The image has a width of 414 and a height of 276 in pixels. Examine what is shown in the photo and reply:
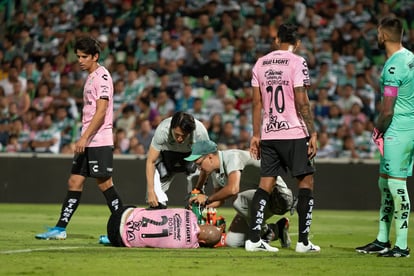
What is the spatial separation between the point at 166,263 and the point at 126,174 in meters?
9.56

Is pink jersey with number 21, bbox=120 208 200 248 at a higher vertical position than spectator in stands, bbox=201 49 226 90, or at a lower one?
lower

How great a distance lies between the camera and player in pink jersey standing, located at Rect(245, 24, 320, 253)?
951cm

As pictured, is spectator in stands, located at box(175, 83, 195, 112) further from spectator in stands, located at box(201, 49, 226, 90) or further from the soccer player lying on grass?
the soccer player lying on grass

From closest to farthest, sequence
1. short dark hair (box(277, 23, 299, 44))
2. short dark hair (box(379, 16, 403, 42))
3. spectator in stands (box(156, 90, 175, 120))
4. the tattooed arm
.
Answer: short dark hair (box(379, 16, 403, 42)) → the tattooed arm → short dark hair (box(277, 23, 299, 44)) → spectator in stands (box(156, 90, 175, 120))

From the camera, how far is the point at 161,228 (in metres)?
9.78

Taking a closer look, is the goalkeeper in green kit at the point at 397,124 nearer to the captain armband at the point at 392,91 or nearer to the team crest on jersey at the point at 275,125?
the captain armband at the point at 392,91

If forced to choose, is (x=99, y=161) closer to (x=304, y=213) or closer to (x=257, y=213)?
(x=257, y=213)

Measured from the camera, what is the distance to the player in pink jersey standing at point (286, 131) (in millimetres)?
9508

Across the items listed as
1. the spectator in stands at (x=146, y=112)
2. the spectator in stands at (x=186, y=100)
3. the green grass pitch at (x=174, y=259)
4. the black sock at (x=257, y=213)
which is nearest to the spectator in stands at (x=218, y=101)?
the spectator in stands at (x=186, y=100)

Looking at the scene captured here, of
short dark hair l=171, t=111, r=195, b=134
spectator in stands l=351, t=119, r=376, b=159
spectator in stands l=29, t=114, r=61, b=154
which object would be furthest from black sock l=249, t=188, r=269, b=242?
spectator in stands l=29, t=114, r=61, b=154

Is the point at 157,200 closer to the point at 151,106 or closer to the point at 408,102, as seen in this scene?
the point at 408,102

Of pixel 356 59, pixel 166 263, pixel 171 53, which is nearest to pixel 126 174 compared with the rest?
pixel 171 53

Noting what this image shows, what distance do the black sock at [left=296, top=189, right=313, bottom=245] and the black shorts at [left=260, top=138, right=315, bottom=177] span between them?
237 millimetres

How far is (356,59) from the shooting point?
20.3 meters
